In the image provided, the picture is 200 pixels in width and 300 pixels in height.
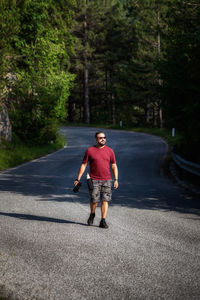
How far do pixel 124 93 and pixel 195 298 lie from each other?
152 feet

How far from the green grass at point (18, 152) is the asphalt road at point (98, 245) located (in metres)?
5.80

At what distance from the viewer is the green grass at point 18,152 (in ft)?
59.0

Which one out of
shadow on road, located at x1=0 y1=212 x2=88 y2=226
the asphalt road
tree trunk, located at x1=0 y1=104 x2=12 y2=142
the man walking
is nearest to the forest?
tree trunk, located at x1=0 y1=104 x2=12 y2=142

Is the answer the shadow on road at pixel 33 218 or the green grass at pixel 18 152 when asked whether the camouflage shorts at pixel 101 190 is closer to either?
the shadow on road at pixel 33 218

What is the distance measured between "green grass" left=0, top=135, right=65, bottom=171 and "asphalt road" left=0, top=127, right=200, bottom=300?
19.0 ft

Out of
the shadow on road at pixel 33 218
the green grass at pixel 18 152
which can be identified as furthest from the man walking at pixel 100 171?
the green grass at pixel 18 152

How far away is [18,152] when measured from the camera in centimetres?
2002

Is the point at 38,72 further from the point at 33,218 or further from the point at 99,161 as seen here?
the point at 99,161

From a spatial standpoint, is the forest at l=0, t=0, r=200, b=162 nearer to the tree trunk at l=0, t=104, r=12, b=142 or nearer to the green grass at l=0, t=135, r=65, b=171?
the tree trunk at l=0, t=104, r=12, b=142

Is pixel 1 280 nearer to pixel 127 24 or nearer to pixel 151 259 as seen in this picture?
pixel 151 259

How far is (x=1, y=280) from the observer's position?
4711mm

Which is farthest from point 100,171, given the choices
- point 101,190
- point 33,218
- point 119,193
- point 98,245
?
point 119,193

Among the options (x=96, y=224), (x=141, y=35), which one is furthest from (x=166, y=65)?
(x=141, y=35)

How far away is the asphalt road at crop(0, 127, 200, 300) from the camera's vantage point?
4.51 meters
